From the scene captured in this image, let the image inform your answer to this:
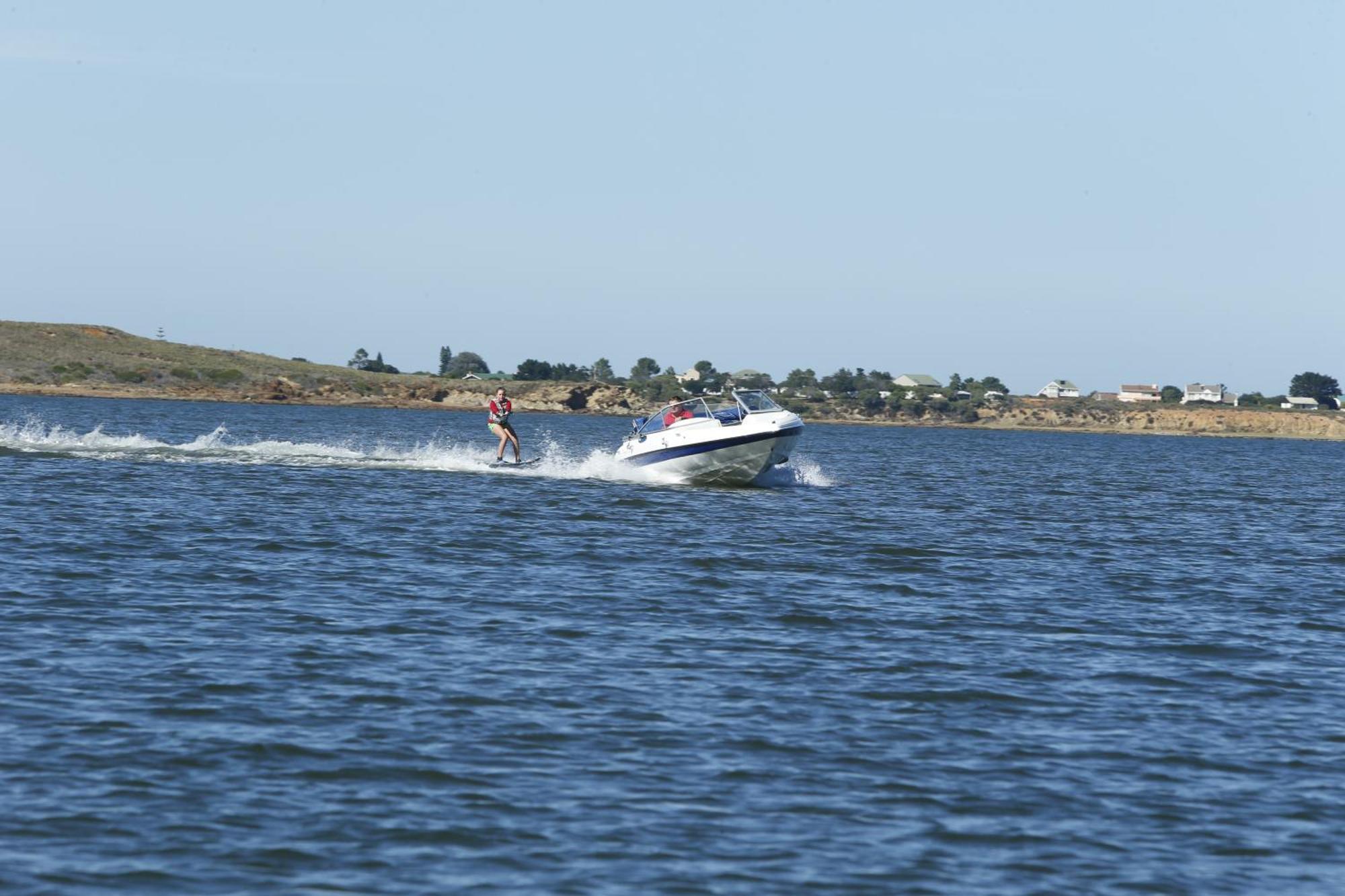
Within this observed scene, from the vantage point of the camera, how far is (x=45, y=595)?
67.8 feet

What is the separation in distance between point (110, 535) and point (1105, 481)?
155 feet

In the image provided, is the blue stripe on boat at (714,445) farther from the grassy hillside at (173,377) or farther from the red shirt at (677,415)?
the grassy hillside at (173,377)

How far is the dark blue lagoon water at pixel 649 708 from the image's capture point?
36.5 ft

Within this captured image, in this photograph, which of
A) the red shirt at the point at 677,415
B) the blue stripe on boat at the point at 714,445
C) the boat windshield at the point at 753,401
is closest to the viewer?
the blue stripe on boat at the point at 714,445

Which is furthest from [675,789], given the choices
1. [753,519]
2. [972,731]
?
[753,519]

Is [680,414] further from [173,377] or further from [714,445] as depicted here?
[173,377]

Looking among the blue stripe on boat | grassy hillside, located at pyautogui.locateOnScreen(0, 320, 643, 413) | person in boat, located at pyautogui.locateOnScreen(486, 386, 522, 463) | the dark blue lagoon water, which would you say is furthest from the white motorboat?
grassy hillside, located at pyautogui.locateOnScreen(0, 320, 643, 413)

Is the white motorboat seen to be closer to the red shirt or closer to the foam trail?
the red shirt

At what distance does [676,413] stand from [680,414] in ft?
0.41

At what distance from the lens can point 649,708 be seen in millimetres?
15227

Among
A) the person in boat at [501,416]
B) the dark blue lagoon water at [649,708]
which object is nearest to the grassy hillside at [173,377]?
the person in boat at [501,416]

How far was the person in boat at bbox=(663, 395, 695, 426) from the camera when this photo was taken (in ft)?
136

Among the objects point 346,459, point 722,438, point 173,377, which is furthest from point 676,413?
point 173,377

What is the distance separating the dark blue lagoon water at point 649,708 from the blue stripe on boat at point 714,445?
6845mm
